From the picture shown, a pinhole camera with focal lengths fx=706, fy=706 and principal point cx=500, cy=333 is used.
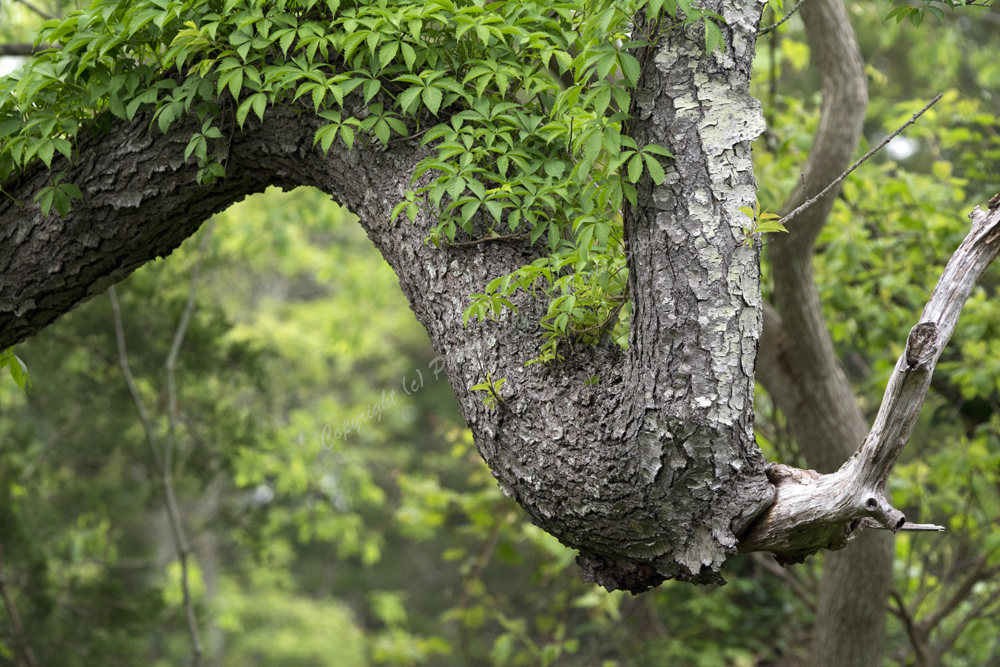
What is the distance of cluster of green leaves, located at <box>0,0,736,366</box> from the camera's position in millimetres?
1705

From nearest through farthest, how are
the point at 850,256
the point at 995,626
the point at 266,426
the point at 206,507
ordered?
the point at 850,256 < the point at 995,626 < the point at 266,426 < the point at 206,507

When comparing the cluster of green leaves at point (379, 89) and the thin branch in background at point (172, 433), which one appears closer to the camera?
the cluster of green leaves at point (379, 89)

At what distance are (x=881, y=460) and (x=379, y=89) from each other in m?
1.50

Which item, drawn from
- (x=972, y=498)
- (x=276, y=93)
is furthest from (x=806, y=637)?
(x=276, y=93)

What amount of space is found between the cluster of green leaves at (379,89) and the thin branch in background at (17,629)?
3177 millimetres

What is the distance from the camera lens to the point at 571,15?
1.91m

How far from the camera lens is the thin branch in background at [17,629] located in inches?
161

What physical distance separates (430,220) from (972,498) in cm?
374

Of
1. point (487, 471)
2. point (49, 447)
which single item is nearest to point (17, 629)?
point (49, 447)

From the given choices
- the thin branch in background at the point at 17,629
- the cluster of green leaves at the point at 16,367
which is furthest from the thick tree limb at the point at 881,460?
the thin branch in background at the point at 17,629

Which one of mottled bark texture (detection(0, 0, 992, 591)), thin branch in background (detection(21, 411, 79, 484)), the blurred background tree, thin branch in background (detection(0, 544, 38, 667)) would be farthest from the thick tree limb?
thin branch in background (detection(21, 411, 79, 484))

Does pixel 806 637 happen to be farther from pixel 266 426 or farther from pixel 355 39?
pixel 355 39

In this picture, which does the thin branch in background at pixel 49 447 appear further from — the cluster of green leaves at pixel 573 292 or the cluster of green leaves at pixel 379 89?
the cluster of green leaves at pixel 573 292

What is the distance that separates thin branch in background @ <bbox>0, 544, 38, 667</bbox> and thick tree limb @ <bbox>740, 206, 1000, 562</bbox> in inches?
172
